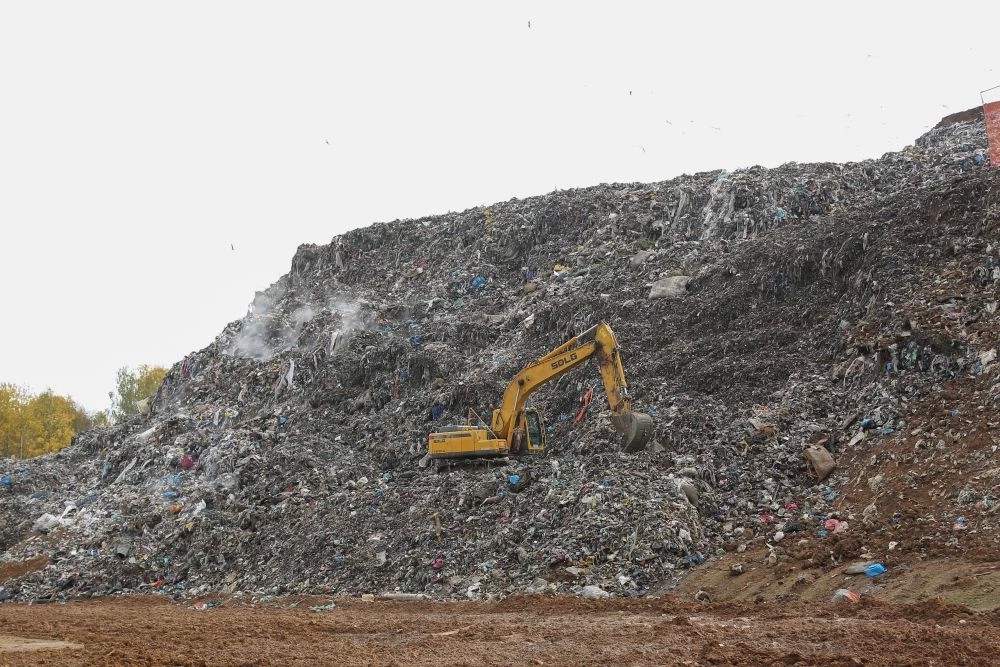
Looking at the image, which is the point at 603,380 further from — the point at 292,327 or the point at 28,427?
the point at 28,427

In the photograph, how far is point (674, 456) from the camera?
11406 millimetres

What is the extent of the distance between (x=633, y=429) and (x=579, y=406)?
11.9 ft

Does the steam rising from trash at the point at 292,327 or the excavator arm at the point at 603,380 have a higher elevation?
the steam rising from trash at the point at 292,327

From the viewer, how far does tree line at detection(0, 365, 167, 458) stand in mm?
36281

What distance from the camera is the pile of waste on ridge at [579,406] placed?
32.2 ft

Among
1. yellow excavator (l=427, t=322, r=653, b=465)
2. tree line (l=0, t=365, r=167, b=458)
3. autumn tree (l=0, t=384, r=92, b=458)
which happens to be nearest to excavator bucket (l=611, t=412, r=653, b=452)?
yellow excavator (l=427, t=322, r=653, b=465)

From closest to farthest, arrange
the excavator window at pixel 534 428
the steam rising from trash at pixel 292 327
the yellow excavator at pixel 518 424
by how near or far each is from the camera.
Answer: the yellow excavator at pixel 518 424, the excavator window at pixel 534 428, the steam rising from trash at pixel 292 327

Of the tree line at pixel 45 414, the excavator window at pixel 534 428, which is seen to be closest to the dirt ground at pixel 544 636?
the excavator window at pixel 534 428

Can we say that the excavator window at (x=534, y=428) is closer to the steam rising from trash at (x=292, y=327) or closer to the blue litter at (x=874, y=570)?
the blue litter at (x=874, y=570)

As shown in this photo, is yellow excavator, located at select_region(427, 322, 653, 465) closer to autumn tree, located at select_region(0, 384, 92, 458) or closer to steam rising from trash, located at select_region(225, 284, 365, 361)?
steam rising from trash, located at select_region(225, 284, 365, 361)

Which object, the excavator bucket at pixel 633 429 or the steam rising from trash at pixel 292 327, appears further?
the steam rising from trash at pixel 292 327

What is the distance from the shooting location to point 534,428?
43.3ft

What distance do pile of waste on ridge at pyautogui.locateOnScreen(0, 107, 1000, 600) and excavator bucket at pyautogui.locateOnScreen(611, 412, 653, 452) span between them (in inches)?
7.3

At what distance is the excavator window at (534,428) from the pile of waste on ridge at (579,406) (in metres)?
0.35
